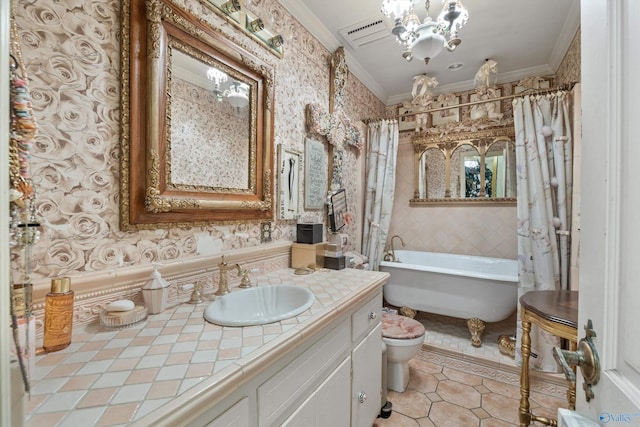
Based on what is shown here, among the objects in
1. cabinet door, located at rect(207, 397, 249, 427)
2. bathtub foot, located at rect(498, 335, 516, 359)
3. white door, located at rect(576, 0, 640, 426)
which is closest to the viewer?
white door, located at rect(576, 0, 640, 426)

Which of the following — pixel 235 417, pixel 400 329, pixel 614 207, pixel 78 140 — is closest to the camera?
pixel 614 207

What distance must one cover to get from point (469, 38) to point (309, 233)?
7.06 ft

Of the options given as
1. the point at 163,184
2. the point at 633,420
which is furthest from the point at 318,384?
the point at 163,184

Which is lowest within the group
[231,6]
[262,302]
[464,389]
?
[464,389]

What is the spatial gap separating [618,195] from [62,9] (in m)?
1.45

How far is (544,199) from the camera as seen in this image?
2.15 m

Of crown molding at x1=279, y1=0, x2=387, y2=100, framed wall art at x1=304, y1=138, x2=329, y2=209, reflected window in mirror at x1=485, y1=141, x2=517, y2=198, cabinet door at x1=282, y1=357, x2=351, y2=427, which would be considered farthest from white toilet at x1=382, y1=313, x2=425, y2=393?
crown molding at x1=279, y1=0, x2=387, y2=100

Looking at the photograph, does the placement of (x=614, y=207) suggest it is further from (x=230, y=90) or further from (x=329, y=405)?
(x=230, y=90)

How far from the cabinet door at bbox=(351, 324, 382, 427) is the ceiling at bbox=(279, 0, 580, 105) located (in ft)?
7.05

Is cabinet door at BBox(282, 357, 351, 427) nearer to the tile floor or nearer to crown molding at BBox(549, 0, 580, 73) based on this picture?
the tile floor

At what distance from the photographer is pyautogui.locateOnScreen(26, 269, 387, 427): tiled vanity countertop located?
1.67ft

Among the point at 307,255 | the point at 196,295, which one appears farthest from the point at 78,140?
the point at 307,255

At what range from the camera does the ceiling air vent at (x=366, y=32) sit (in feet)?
6.91

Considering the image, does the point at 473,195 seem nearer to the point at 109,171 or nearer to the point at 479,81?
the point at 479,81
